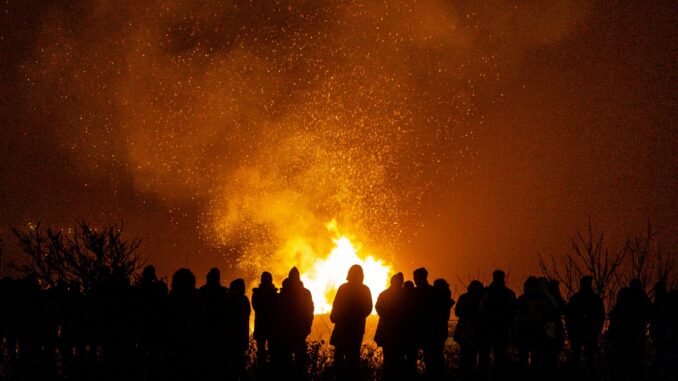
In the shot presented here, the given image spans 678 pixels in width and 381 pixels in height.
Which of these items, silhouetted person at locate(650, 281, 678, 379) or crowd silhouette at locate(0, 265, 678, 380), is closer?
silhouetted person at locate(650, 281, 678, 379)

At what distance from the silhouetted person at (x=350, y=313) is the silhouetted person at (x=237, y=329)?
4.37 feet

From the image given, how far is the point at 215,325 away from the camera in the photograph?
35.7 feet

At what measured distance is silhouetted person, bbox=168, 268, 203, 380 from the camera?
10.5 meters

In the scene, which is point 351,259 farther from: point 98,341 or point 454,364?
point 98,341

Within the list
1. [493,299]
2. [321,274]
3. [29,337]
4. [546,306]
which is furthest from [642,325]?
[321,274]

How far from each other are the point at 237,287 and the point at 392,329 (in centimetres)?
246

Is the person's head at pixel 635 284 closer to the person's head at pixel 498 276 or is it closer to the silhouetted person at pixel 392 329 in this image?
the person's head at pixel 498 276

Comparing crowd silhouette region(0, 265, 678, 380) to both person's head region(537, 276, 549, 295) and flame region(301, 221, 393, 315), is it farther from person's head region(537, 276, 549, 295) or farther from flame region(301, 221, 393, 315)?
flame region(301, 221, 393, 315)

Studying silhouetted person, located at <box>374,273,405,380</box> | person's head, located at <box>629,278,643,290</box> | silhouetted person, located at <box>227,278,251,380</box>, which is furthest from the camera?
person's head, located at <box>629,278,643,290</box>

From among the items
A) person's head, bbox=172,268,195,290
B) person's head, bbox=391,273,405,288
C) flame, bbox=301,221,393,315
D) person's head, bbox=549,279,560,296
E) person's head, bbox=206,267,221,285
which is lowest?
person's head, bbox=172,268,195,290

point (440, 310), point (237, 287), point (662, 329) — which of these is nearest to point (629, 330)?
point (662, 329)

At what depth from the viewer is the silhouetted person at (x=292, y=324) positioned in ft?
36.4

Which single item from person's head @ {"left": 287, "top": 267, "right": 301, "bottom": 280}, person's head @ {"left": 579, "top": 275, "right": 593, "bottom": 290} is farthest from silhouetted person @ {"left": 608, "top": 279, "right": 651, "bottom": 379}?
person's head @ {"left": 287, "top": 267, "right": 301, "bottom": 280}

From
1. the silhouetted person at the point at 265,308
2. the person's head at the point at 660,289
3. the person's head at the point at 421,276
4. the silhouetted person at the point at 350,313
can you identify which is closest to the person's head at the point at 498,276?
the person's head at the point at 421,276
